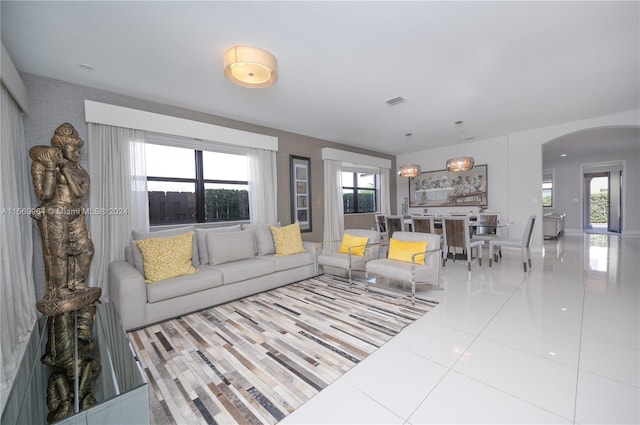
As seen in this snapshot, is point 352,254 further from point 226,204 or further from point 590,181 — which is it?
point 590,181

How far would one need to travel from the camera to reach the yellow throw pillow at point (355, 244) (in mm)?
4030

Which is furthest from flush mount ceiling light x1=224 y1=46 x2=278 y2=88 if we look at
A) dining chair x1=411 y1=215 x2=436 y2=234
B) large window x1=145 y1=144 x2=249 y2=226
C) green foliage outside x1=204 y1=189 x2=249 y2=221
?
dining chair x1=411 y1=215 x2=436 y2=234

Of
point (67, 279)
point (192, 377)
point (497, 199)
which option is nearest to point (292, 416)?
point (192, 377)

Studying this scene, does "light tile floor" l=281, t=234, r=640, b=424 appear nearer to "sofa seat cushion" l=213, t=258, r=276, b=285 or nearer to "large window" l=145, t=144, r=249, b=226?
"sofa seat cushion" l=213, t=258, r=276, b=285

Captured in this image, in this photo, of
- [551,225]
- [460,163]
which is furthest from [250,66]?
[551,225]

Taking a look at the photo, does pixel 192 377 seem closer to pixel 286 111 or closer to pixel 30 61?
pixel 30 61

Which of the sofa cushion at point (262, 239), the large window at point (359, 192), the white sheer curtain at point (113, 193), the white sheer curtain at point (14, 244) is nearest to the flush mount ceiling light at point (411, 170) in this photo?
the large window at point (359, 192)

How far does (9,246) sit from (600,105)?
316 inches

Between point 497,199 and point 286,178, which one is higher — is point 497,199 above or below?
below

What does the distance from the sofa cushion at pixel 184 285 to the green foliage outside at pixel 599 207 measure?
13.7 m

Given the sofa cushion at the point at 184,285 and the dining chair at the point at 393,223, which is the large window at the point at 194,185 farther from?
the dining chair at the point at 393,223

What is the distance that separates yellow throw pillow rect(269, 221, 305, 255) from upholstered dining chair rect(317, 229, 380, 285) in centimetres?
39

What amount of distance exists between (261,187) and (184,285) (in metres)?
2.31

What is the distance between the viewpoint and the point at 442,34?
2422mm
